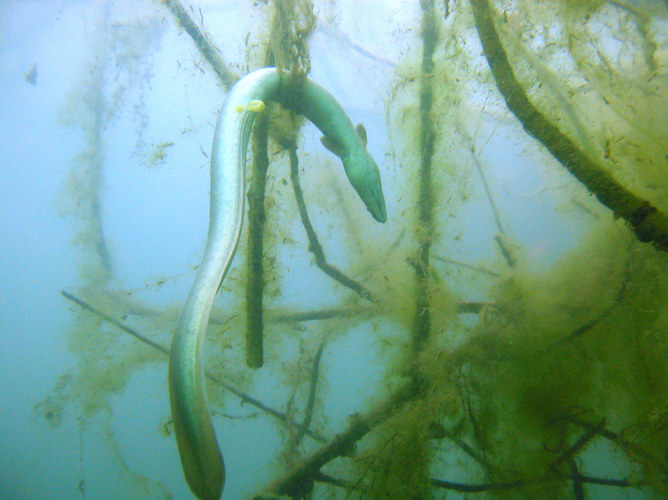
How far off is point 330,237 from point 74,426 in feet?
31.1

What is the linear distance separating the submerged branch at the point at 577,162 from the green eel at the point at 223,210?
50.1 inches

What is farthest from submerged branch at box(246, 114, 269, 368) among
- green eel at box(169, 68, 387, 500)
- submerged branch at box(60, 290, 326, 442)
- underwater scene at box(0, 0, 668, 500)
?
submerged branch at box(60, 290, 326, 442)

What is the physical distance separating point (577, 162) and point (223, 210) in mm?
2073

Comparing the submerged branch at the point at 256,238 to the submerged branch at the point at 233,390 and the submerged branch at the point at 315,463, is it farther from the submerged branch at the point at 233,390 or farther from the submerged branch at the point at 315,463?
the submerged branch at the point at 233,390

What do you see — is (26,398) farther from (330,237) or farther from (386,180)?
(386,180)

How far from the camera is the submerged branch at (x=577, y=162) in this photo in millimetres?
1745

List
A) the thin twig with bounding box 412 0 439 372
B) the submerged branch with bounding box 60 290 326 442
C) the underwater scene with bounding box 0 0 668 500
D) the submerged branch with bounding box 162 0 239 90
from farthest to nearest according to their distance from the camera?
the submerged branch with bounding box 60 290 326 442 → the thin twig with bounding box 412 0 439 372 → the submerged branch with bounding box 162 0 239 90 → the underwater scene with bounding box 0 0 668 500

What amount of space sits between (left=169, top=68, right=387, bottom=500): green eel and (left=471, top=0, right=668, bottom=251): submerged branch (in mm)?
1273

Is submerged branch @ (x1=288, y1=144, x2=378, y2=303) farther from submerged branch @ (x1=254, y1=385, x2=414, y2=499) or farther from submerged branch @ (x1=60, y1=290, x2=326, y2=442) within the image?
submerged branch @ (x1=60, y1=290, x2=326, y2=442)

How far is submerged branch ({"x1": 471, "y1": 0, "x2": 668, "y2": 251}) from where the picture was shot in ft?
5.72

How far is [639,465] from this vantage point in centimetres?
295

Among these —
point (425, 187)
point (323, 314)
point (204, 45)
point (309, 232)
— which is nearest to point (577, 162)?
point (425, 187)

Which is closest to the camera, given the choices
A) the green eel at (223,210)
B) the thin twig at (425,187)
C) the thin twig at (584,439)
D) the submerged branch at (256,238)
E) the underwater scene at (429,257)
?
the green eel at (223,210)

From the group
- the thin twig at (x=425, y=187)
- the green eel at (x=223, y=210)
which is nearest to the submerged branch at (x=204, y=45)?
the green eel at (x=223, y=210)
